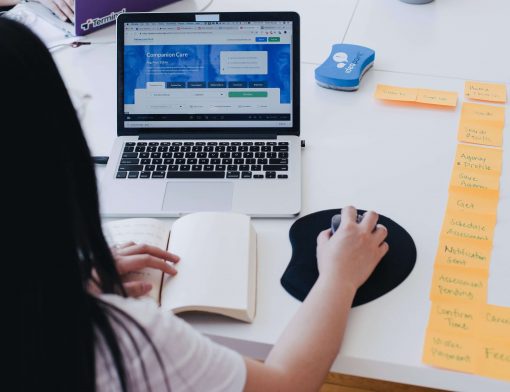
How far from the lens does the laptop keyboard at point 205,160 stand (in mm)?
1076

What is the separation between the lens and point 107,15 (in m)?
1.58

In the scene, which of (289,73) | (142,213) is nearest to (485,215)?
(289,73)

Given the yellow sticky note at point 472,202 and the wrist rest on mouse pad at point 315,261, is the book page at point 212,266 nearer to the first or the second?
the wrist rest on mouse pad at point 315,261

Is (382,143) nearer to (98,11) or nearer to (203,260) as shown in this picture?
(203,260)

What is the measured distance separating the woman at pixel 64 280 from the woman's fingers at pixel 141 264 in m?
0.16

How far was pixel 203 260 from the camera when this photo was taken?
88cm

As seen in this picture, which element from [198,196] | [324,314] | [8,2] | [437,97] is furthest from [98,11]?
[324,314]

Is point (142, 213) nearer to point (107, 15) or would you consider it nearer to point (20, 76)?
point (20, 76)

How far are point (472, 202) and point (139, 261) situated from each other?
54 centimetres

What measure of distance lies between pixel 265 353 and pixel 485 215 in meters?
0.43

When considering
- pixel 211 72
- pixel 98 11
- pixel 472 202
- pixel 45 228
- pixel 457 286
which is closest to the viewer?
pixel 45 228

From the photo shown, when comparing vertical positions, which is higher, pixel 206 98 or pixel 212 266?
pixel 206 98

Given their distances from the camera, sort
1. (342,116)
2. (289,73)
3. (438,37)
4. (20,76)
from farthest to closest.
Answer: (438,37)
(342,116)
(289,73)
(20,76)

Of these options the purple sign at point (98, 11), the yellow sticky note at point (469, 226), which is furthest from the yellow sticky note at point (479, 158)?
the purple sign at point (98, 11)
